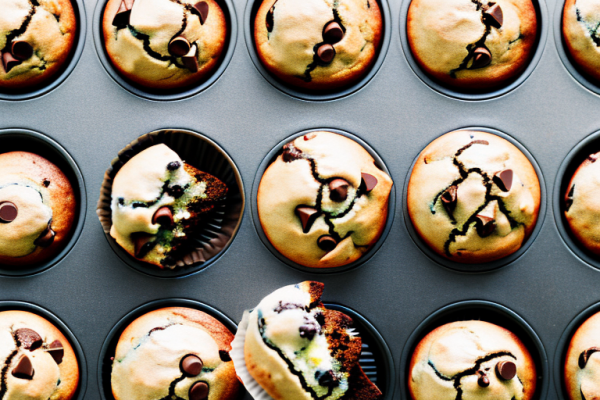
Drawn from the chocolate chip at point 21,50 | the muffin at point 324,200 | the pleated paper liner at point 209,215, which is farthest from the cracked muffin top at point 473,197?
the chocolate chip at point 21,50

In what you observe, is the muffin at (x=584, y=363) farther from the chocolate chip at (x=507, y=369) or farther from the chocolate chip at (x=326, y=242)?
the chocolate chip at (x=326, y=242)

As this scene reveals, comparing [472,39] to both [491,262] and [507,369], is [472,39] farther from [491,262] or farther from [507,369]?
[507,369]

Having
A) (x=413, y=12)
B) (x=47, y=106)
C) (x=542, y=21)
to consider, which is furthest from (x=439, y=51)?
(x=47, y=106)

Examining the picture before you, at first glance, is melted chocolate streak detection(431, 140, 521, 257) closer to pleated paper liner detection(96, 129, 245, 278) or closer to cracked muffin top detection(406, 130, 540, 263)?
cracked muffin top detection(406, 130, 540, 263)

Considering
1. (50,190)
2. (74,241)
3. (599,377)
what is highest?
(50,190)

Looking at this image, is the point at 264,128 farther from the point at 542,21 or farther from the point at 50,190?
the point at 542,21

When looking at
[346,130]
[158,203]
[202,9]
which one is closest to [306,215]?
[346,130]
